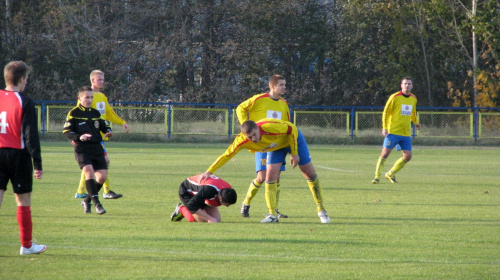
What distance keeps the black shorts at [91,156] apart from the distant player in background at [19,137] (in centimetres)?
309

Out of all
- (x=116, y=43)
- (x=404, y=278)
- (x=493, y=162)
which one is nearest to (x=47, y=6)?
(x=116, y=43)

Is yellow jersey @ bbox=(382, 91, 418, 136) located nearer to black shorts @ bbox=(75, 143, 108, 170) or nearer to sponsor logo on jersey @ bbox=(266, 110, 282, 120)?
sponsor logo on jersey @ bbox=(266, 110, 282, 120)

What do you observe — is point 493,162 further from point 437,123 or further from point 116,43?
point 116,43

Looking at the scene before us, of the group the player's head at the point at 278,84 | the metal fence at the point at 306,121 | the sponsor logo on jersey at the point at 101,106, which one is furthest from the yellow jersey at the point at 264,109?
the metal fence at the point at 306,121

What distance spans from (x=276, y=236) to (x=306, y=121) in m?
25.9

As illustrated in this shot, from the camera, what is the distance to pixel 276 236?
809 cm

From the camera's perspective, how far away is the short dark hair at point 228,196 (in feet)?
28.8

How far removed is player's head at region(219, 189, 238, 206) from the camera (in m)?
8.77

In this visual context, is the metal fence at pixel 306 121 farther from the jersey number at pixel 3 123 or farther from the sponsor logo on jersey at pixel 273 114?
the jersey number at pixel 3 123

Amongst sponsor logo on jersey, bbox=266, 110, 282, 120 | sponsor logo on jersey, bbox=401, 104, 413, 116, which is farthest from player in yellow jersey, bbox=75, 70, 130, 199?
sponsor logo on jersey, bbox=401, 104, 413, 116

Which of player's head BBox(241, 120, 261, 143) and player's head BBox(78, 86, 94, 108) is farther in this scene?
player's head BBox(78, 86, 94, 108)

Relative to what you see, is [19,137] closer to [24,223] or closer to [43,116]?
[24,223]

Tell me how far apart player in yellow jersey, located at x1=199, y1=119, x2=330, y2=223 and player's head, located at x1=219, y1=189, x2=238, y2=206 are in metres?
0.27

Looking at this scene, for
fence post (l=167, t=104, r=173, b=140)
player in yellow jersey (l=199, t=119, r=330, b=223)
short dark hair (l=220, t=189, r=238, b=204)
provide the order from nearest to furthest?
1. player in yellow jersey (l=199, t=119, r=330, b=223)
2. short dark hair (l=220, t=189, r=238, b=204)
3. fence post (l=167, t=104, r=173, b=140)
